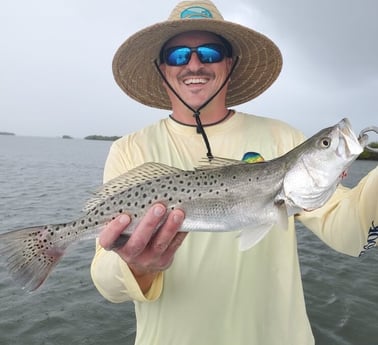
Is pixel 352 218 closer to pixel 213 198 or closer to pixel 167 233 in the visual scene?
pixel 213 198

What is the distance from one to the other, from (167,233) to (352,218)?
132cm

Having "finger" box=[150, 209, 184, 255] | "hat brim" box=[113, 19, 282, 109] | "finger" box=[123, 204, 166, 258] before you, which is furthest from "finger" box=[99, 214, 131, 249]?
"hat brim" box=[113, 19, 282, 109]

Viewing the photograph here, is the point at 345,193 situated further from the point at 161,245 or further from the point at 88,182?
the point at 88,182

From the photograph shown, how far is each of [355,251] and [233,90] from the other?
7.91 ft

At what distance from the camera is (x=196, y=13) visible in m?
3.94

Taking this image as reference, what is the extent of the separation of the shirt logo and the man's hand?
6.52 feet

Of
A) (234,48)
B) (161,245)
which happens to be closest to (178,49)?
(234,48)

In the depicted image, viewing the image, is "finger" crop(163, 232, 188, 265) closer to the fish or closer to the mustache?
the fish

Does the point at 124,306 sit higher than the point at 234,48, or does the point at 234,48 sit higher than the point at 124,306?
the point at 234,48

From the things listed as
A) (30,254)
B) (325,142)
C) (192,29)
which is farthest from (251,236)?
(192,29)

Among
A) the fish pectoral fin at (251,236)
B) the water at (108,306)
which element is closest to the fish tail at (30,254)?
the fish pectoral fin at (251,236)

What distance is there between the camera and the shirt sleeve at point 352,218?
2846 mm

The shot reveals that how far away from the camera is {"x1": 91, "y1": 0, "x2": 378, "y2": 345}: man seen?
2961 millimetres

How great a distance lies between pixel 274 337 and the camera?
3328 millimetres
